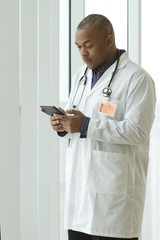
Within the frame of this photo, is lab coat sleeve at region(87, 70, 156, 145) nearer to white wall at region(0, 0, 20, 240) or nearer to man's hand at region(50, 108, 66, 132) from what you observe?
man's hand at region(50, 108, 66, 132)

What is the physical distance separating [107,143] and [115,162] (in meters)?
0.11

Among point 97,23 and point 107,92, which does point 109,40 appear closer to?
point 97,23

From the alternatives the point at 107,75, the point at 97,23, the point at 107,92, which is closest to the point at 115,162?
the point at 107,92

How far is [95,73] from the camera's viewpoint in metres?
2.25

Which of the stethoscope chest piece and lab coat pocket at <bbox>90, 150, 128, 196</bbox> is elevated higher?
the stethoscope chest piece

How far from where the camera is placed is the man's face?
2.12m

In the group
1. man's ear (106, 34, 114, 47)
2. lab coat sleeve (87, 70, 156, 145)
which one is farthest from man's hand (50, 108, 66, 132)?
man's ear (106, 34, 114, 47)

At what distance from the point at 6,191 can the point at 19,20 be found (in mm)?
965

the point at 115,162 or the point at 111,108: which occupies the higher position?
the point at 111,108

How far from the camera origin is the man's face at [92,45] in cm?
212

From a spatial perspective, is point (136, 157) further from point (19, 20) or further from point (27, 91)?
point (19, 20)

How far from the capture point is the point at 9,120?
7.44ft

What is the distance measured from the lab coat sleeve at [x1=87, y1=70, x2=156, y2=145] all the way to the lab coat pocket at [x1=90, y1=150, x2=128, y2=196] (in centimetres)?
8

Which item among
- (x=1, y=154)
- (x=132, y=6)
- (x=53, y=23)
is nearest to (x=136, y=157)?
A: (x=1, y=154)
